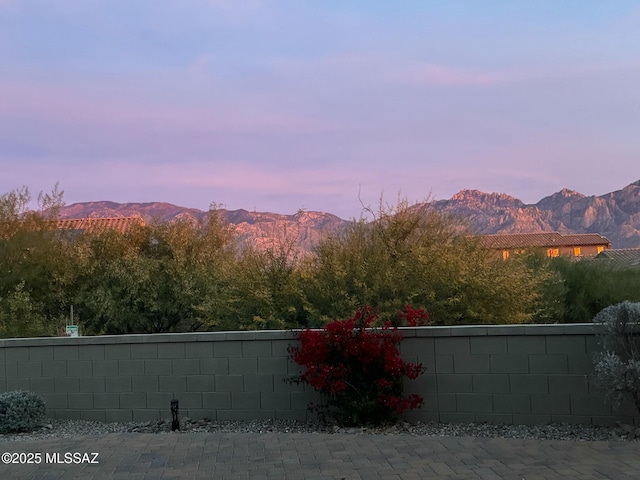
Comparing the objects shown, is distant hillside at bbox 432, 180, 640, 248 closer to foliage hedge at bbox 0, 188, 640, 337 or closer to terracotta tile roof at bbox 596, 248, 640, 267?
terracotta tile roof at bbox 596, 248, 640, 267

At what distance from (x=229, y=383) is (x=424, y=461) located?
11.8ft

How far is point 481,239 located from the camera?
15984 mm

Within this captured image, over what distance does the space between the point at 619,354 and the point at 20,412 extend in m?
7.89

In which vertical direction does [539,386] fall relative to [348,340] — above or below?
below

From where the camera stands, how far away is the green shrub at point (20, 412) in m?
9.73

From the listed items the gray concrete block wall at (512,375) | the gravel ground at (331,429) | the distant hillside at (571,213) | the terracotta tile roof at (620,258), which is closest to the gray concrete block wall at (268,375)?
the gray concrete block wall at (512,375)

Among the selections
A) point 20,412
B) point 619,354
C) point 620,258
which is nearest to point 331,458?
point 619,354

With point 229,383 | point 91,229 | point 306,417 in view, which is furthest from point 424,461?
point 91,229

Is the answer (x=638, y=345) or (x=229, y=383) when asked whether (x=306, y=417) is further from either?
(x=638, y=345)

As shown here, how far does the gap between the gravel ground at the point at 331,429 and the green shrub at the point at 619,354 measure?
1.55 ft

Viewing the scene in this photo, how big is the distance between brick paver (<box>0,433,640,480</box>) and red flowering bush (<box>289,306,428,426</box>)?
549 mm

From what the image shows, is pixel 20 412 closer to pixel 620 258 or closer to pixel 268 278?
pixel 268 278

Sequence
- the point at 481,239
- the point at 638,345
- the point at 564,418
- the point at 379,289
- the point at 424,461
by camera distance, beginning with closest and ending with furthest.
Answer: the point at 424,461
the point at 638,345
the point at 564,418
the point at 379,289
the point at 481,239

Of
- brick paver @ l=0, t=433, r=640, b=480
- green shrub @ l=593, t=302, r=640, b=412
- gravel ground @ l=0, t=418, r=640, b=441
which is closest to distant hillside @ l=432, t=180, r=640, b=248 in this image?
gravel ground @ l=0, t=418, r=640, b=441
